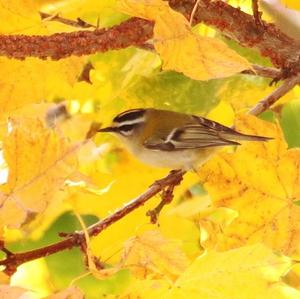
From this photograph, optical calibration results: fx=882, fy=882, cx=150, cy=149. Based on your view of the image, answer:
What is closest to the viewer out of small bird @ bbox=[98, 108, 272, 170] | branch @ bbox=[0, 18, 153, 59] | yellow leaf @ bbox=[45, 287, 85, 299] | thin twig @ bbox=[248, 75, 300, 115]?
yellow leaf @ bbox=[45, 287, 85, 299]

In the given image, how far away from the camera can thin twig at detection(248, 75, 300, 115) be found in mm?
676

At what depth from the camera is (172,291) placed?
50 centimetres

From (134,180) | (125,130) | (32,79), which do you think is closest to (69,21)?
(32,79)

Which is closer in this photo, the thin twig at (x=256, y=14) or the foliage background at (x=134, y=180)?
the foliage background at (x=134, y=180)

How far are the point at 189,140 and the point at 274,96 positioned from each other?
1.33 ft

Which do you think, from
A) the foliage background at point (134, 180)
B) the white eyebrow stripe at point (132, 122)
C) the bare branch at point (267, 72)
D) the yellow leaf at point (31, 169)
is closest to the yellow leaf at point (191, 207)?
the foliage background at point (134, 180)

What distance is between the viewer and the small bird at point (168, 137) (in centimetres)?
99

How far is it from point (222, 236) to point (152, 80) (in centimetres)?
19

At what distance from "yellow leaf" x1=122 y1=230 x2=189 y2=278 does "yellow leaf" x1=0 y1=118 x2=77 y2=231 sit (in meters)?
0.06

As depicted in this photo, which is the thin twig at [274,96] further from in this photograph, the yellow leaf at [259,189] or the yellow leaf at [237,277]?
the yellow leaf at [237,277]

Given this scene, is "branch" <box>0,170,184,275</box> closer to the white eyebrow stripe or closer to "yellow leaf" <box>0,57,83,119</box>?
"yellow leaf" <box>0,57,83,119</box>

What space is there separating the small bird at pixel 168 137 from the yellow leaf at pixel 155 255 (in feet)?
1.30

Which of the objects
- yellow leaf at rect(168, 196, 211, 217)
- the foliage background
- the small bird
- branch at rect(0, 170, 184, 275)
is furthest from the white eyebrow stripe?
branch at rect(0, 170, 184, 275)

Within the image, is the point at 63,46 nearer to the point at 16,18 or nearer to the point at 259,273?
the point at 16,18
